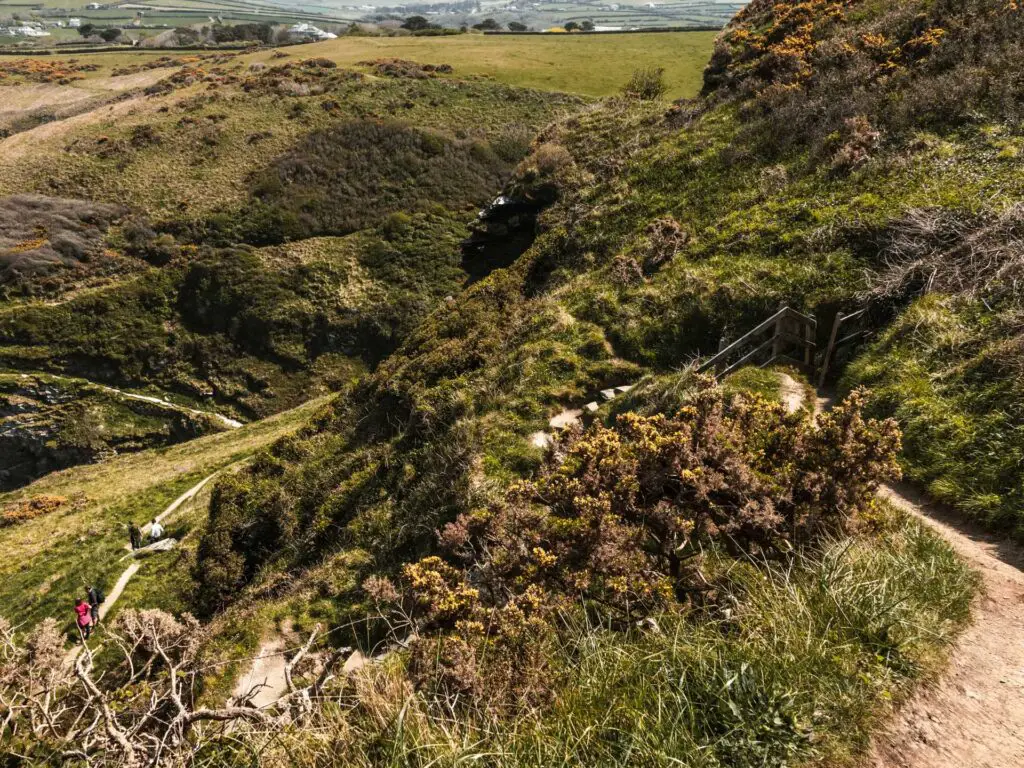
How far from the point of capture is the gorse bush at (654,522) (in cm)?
559

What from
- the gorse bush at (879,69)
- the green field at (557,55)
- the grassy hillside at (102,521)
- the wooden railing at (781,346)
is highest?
the green field at (557,55)

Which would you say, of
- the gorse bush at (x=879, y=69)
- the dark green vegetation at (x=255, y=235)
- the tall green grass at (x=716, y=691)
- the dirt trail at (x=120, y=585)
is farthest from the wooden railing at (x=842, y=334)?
the dark green vegetation at (x=255, y=235)

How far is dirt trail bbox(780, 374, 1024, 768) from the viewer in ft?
13.2

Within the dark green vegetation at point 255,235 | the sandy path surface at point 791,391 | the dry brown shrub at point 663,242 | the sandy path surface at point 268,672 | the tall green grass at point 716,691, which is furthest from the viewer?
the dark green vegetation at point 255,235

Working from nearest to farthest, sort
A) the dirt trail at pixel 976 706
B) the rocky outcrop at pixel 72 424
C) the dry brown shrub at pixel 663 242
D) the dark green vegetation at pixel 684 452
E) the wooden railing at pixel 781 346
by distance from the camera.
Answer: the dirt trail at pixel 976 706, the dark green vegetation at pixel 684 452, the wooden railing at pixel 781 346, the dry brown shrub at pixel 663 242, the rocky outcrop at pixel 72 424

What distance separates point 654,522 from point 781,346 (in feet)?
27.3

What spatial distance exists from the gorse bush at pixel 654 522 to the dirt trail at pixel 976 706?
1.42 m

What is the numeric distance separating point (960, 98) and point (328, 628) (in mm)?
23044

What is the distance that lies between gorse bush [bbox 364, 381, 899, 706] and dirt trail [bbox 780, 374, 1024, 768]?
1417 millimetres

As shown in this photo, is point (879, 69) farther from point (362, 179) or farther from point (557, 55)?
point (557, 55)

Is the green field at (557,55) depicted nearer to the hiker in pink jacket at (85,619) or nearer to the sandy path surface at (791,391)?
the sandy path surface at (791,391)

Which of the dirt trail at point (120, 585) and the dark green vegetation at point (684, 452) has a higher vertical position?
the dark green vegetation at point (684, 452)

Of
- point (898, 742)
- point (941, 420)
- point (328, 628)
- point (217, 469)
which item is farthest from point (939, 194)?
point (217, 469)

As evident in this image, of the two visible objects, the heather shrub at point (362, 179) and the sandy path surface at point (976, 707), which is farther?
the heather shrub at point (362, 179)
